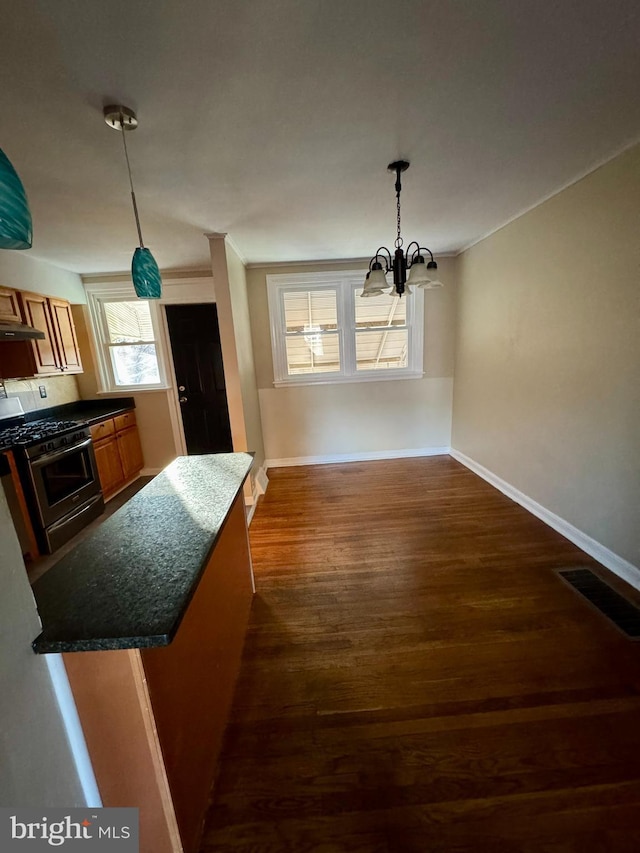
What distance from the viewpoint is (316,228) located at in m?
2.76

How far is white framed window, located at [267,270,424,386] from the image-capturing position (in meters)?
3.82

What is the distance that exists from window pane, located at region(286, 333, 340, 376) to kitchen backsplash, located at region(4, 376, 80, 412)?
2.64m

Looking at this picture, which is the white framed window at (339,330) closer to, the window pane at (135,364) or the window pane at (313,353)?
the window pane at (313,353)

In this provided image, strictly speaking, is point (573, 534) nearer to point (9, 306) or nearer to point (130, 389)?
point (130, 389)

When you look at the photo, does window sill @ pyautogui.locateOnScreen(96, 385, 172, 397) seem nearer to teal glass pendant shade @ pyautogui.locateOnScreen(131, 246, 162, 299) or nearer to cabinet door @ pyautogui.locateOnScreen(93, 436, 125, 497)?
cabinet door @ pyautogui.locateOnScreen(93, 436, 125, 497)

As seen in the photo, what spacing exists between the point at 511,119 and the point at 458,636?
251cm

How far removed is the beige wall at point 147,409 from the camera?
396 cm

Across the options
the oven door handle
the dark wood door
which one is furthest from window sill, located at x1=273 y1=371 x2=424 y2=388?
the oven door handle

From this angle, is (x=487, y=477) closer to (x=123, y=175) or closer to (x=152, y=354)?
(x=123, y=175)

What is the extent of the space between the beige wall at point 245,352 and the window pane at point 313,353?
50 cm

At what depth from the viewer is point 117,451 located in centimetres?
374

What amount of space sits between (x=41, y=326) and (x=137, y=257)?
2.56 meters

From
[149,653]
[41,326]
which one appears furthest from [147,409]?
[149,653]

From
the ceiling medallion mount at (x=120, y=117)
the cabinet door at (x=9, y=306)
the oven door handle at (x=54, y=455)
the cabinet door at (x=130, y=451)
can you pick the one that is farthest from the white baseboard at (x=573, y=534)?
the cabinet door at (x=9, y=306)
